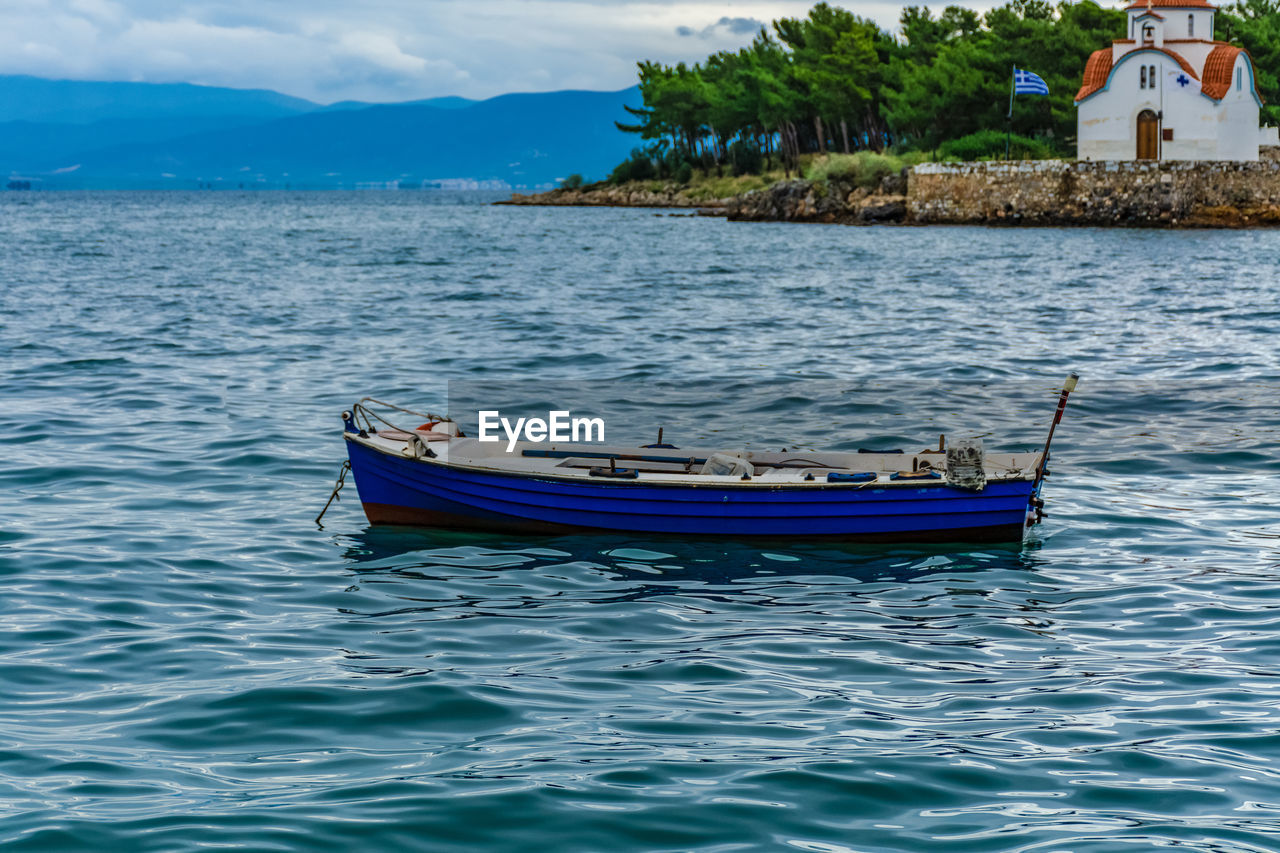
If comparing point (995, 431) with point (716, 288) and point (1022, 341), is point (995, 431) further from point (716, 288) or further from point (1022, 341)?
point (716, 288)

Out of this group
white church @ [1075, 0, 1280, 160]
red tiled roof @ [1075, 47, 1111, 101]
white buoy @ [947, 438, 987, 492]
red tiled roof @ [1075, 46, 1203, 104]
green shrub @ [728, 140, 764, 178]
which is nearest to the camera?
white buoy @ [947, 438, 987, 492]

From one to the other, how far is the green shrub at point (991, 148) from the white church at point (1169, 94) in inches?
416

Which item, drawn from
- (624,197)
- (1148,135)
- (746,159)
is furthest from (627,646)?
(624,197)

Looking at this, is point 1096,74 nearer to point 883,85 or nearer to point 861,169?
point 861,169

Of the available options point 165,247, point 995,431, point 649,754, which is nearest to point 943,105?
point 165,247

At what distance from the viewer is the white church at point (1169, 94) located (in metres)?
73.1

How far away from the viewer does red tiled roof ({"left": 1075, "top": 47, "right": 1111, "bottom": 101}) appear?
7475cm

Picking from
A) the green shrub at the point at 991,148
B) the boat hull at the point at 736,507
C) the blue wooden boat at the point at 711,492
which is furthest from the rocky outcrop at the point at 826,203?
the boat hull at the point at 736,507

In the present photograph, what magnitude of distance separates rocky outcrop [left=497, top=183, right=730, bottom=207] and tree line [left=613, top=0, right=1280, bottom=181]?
11.1ft

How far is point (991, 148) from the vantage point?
87062 millimetres

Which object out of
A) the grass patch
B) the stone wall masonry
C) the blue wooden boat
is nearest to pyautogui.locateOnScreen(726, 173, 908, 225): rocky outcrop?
the grass patch

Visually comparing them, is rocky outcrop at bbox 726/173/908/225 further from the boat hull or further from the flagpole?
the boat hull

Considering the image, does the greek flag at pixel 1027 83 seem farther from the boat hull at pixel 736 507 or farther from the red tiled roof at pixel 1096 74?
the boat hull at pixel 736 507

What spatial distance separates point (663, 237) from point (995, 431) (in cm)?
5514
